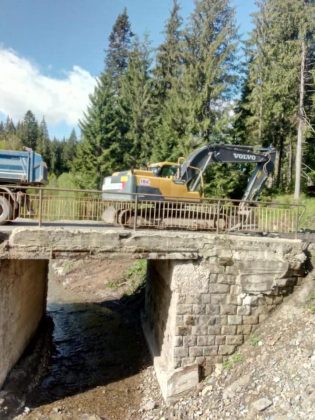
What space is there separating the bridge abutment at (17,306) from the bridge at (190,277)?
0.10ft

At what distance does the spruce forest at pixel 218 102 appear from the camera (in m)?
21.1

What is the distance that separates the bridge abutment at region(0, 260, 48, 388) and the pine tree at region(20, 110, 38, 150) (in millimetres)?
64512

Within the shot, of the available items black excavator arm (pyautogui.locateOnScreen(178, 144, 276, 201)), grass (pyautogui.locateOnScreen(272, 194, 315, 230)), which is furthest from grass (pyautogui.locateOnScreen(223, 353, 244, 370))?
grass (pyautogui.locateOnScreen(272, 194, 315, 230))

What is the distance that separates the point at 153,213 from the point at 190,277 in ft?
7.42

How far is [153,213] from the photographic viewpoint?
9.49 meters

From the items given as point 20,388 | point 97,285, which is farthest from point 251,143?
point 20,388

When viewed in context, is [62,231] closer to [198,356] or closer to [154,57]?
[198,356]

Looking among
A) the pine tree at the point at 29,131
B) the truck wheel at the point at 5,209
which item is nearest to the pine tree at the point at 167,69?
the truck wheel at the point at 5,209

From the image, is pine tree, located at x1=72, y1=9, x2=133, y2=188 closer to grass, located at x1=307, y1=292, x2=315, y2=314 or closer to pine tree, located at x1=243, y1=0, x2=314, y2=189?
pine tree, located at x1=243, y1=0, x2=314, y2=189

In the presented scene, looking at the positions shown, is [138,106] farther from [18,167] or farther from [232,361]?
[232,361]

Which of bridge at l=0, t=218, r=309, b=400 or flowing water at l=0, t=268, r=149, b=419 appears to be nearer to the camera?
bridge at l=0, t=218, r=309, b=400

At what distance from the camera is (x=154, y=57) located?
1167 inches

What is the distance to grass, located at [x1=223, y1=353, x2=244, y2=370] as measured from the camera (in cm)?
780

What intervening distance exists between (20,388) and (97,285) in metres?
9.12
